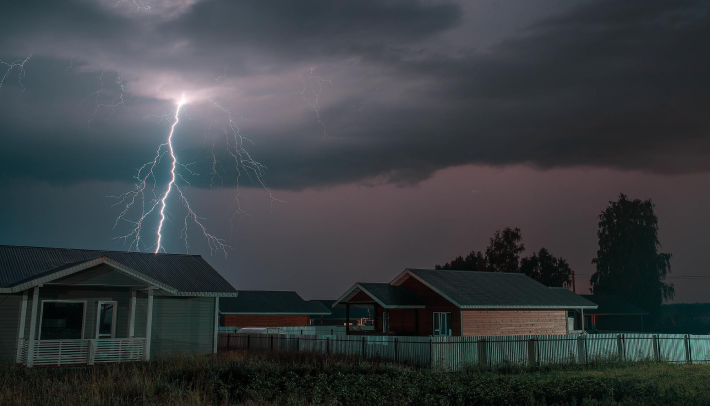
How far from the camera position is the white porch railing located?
74.1ft

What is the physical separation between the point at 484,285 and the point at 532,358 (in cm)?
1420

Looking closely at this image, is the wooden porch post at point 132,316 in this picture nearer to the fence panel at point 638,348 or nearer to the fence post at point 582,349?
the fence post at point 582,349

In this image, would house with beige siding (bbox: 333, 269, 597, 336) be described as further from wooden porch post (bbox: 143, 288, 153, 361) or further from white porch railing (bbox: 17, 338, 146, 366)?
white porch railing (bbox: 17, 338, 146, 366)

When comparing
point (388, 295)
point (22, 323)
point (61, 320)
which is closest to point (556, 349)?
point (388, 295)

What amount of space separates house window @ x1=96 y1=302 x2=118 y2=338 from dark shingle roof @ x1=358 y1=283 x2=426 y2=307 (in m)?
14.6

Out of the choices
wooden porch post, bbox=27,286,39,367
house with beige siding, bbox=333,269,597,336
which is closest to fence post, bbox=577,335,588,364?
house with beige siding, bbox=333,269,597,336

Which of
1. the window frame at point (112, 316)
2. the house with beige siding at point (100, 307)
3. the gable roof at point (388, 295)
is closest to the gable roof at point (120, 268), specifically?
the house with beige siding at point (100, 307)

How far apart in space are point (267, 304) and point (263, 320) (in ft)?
5.44

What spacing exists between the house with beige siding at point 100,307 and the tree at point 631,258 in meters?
68.8

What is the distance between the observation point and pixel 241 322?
169 ft

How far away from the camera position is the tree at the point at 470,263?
83.4 m

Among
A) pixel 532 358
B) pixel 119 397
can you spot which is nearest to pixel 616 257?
pixel 532 358

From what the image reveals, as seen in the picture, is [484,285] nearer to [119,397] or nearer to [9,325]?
[9,325]

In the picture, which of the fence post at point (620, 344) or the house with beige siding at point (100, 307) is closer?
the house with beige siding at point (100, 307)
